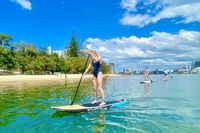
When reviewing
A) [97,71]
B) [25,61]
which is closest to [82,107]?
[97,71]

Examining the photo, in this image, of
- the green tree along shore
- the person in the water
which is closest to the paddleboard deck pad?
the person in the water

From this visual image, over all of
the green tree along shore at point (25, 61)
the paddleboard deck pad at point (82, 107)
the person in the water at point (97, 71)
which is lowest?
the paddleboard deck pad at point (82, 107)

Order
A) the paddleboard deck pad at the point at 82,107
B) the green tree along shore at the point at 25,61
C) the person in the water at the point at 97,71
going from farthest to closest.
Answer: the green tree along shore at the point at 25,61
the person in the water at the point at 97,71
the paddleboard deck pad at the point at 82,107

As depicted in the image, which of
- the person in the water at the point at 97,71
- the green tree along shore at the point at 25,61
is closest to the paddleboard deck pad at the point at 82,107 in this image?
the person in the water at the point at 97,71

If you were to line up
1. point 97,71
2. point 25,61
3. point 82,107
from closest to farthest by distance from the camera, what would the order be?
1. point 82,107
2. point 97,71
3. point 25,61

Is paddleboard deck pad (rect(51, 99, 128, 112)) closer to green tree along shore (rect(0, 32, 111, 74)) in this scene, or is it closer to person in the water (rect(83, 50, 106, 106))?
person in the water (rect(83, 50, 106, 106))

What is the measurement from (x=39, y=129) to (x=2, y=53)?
58.2 metres

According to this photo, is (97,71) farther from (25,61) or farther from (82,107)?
(25,61)

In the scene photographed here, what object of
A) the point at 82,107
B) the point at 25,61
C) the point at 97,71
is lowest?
the point at 82,107

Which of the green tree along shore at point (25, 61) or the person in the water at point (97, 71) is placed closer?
the person in the water at point (97, 71)

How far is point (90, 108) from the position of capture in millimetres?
7953

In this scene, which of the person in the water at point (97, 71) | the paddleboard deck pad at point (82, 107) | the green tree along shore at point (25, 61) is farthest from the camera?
the green tree along shore at point (25, 61)

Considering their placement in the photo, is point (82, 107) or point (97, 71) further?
point (97, 71)

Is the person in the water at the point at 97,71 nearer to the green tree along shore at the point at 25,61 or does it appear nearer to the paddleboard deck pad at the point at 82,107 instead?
the paddleboard deck pad at the point at 82,107
